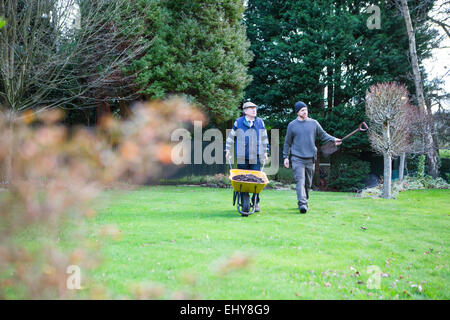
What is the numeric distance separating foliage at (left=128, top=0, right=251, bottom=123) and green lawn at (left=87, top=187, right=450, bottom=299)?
7.35 m

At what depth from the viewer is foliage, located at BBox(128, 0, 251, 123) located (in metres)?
13.2

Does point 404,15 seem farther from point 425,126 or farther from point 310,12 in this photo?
point 425,126

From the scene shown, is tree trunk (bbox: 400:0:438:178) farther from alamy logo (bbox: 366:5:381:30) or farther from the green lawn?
the green lawn

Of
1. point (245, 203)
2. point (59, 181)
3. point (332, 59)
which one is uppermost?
point (332, 59)

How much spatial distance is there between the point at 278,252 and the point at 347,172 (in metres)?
13.4

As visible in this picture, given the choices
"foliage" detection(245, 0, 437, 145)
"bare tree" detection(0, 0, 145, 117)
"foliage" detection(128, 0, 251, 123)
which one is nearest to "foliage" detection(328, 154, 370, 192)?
"foliage" detection(245, 0, 437, 145)

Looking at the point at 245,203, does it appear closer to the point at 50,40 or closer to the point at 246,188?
the point at 246,188

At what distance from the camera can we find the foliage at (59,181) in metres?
1.28

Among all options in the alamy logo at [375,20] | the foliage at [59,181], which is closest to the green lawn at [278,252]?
the foliage at [59,181]

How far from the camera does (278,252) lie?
13.5ft

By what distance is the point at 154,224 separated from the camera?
565cm

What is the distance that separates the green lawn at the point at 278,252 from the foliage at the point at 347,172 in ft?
30.6

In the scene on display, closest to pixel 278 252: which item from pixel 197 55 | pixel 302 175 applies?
pixel 302 175

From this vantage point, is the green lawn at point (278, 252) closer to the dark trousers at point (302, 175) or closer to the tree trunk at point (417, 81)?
the dark trousers at point (302, 175)
